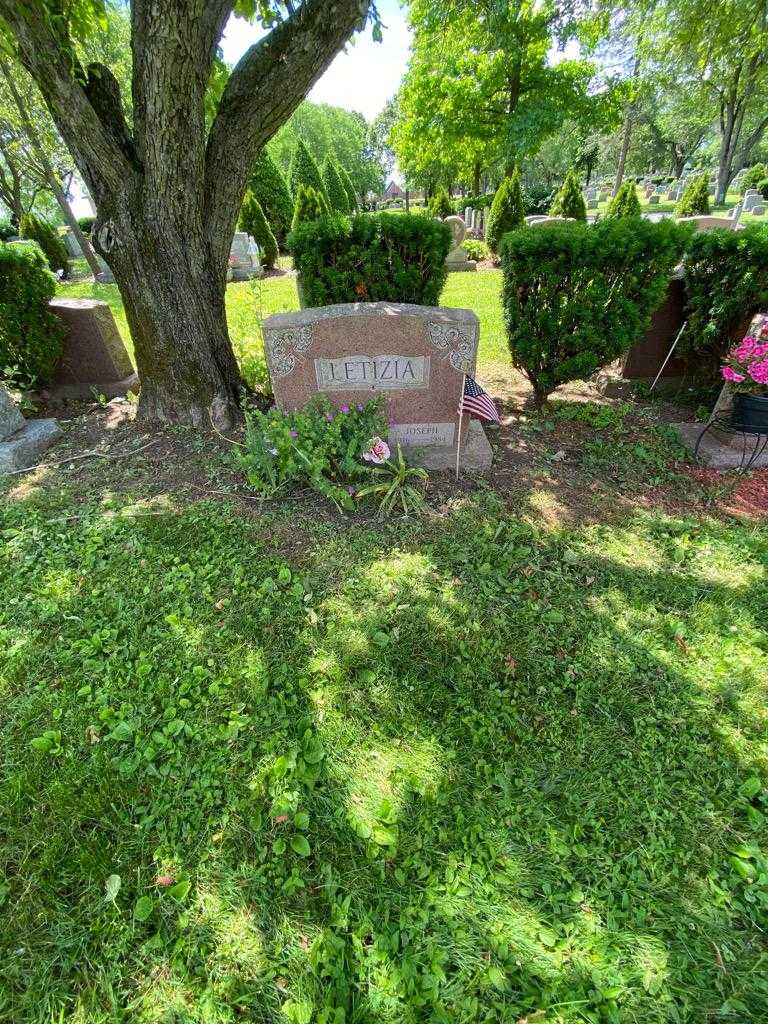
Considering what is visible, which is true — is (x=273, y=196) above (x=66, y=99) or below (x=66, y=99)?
above

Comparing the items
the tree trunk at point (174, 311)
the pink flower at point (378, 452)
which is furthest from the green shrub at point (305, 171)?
the pink flower at point (378, 452)

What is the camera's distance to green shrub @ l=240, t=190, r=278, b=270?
39.4ft

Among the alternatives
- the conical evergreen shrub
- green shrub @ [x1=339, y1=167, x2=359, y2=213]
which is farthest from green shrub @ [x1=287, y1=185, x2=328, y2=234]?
green shrub @ [x1=339, y1=167, x2=359, y2=213]

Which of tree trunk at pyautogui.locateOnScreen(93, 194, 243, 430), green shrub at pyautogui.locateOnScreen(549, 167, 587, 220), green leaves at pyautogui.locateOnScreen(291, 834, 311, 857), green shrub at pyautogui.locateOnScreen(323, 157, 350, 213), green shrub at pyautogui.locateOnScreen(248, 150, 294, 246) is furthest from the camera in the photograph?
green shrub at pyautogui.locateOnScreen(323, 157, 350, 213)

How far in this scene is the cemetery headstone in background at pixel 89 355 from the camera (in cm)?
456

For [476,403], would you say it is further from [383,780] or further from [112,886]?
[112,886]

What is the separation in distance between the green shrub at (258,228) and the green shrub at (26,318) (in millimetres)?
9289

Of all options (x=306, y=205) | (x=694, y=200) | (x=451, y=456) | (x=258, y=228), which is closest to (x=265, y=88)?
(x=451, y=456)

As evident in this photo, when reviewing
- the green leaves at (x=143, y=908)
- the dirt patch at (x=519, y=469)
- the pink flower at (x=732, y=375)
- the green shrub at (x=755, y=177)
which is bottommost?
the green leaves at (x=143, y=908)

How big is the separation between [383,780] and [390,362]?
2.70 meters

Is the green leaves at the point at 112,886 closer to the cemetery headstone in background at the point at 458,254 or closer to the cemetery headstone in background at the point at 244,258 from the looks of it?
the cemetery headstone in background at the point at 244,258

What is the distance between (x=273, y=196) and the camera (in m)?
14.8

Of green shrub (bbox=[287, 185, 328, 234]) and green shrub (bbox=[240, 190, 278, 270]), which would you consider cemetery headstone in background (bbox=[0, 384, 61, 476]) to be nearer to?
green shrub (bbox=[287, 185, 328, 234])

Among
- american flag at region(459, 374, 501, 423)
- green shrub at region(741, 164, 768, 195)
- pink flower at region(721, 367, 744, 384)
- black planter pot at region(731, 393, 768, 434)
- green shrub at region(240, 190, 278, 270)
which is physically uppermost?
green shrub at region(741, 164, 768, 195)
